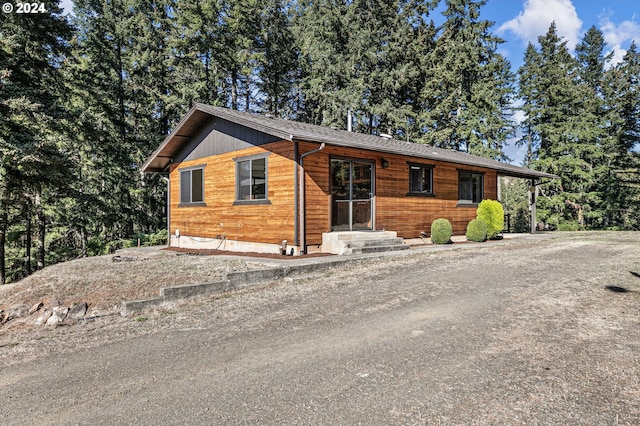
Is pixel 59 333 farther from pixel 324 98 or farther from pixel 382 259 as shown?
pixel 324 98

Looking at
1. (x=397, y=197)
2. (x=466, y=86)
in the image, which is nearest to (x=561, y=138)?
(x=466, y=86)

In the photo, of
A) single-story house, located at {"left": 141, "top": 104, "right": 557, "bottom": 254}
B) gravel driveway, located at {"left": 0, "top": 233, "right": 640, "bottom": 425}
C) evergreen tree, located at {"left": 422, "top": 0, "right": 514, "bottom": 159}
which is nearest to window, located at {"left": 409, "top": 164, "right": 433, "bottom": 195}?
single-story house, located at {"left": 141, "top": 104, "right": 557, "bottom": 254}

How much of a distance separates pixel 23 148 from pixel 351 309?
34.4ft

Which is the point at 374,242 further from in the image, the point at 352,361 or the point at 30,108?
the point at 30,108

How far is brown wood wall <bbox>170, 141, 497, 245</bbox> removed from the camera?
9.81 metres

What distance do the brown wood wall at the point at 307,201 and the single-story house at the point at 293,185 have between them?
30 mm

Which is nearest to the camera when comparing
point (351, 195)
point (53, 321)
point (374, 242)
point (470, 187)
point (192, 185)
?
point (53, 321)

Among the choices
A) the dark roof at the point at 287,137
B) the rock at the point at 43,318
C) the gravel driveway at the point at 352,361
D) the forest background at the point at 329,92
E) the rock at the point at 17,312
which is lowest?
the rock at the point at 17,312

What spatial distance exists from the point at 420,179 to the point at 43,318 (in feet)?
35.1

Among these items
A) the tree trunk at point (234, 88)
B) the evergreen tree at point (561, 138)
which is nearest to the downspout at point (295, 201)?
the tree trunk at point (234, 88)

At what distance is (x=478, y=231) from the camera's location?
13.4m

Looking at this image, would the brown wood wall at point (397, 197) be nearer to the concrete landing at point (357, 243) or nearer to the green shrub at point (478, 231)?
the concrete landing at point (357, 243)

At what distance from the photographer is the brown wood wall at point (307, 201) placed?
9812 mm

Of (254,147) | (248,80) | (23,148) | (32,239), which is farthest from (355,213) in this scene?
(248,80)
